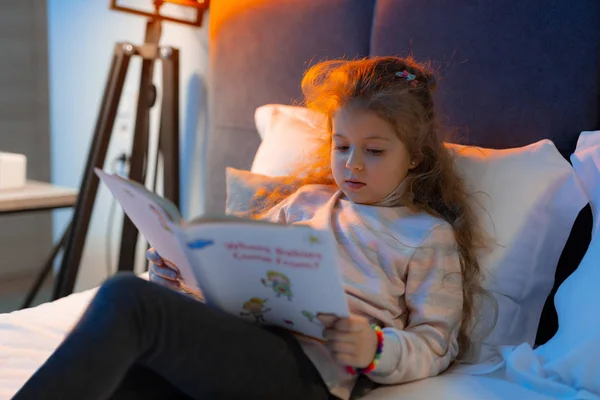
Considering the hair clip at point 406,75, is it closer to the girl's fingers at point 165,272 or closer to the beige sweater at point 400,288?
the beige sweater at point 400,288

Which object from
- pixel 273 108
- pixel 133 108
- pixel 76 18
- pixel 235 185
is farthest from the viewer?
pixel 76 18

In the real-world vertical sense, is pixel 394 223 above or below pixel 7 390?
above

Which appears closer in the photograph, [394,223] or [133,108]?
[394,223]

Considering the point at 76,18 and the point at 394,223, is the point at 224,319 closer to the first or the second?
the point at 394,223

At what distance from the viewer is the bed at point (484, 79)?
110 centimetres

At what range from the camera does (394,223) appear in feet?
3.78

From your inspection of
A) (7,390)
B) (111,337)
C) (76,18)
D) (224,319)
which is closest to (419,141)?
(224,319)

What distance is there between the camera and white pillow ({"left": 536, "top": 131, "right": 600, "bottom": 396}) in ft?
3.25

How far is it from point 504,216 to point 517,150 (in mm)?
150

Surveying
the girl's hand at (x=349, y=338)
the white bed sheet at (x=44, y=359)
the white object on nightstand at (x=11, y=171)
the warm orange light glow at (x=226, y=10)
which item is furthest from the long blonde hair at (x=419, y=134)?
the white object on nightstand at (x=11, y=171)

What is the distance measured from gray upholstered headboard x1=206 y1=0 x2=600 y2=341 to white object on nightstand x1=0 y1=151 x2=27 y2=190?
34.5 inches

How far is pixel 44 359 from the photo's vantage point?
1.14m

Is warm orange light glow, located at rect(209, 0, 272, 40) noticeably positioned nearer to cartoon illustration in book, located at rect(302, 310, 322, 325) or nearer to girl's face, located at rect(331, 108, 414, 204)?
girl's face, located at rect(331, 108, 414, 204)

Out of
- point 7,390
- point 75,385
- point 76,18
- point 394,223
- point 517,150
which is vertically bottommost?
point 7,390
